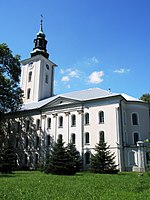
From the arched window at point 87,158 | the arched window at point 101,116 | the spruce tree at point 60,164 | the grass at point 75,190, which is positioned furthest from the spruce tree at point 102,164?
the grass at point 75,190

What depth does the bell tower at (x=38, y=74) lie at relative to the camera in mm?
44688

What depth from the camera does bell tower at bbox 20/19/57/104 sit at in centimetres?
4469

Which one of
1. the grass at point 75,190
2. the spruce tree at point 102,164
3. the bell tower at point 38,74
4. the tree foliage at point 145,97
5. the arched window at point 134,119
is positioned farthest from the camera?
the bell tower at point 38,74

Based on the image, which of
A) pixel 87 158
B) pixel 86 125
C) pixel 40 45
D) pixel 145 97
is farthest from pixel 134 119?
pixel 40 45

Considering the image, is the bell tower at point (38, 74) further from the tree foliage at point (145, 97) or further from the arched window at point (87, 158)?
the tree foliage at point (145, 97)

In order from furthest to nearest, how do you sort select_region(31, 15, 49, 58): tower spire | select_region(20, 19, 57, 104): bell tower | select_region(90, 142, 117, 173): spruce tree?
select_region(31, 15, 49, 58): tower spire < select_region(20, 19, 57, 104): bell tower < select_region(90, 142, 117, 173): spruce tree

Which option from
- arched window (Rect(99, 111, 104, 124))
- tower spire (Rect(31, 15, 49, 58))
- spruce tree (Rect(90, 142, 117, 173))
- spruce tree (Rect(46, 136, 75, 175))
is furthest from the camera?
tower spire (Rect(31, 15, 49, 58))

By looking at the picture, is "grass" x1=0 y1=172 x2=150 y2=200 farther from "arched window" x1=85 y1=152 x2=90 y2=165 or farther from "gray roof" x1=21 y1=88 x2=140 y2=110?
"gray roof" x1=21 y1=88 x2=140 y2=110

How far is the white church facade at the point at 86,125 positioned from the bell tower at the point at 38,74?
1111 millimetres

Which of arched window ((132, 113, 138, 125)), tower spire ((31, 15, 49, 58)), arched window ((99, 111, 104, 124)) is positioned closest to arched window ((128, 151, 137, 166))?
arched window ((132, 113, 138, 125))

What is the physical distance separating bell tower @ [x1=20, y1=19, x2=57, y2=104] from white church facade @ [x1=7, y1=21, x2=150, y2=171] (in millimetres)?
1111

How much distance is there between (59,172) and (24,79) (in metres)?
29.1

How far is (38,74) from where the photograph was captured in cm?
4512

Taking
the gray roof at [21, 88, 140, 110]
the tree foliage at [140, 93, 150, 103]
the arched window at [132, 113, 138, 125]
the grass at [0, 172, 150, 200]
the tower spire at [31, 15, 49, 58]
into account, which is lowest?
the grass at [0, 172, 150, 200]
